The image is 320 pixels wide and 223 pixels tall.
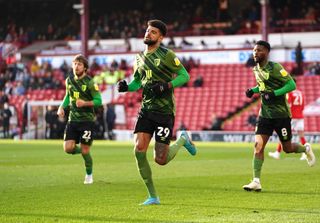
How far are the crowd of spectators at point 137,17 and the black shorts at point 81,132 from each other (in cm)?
3035

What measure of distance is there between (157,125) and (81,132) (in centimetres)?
423

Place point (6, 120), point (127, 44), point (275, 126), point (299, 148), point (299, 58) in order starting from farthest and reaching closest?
1. point (127, 44)
2. point (6, 120)
3. point (299, 58)
4. point (299, 148)
5. point (275, 126)

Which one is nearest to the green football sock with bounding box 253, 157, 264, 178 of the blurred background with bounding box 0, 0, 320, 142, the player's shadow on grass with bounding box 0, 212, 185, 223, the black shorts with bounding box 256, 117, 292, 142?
the black shorts with bounding box 256, 117, 292, 142

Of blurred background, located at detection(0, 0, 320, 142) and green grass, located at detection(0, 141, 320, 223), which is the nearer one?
green grass, located at detection(0, 141, 320, 223)

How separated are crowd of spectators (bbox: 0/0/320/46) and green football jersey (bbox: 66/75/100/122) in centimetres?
3031

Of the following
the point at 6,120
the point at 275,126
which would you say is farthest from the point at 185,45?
the point at 275,126

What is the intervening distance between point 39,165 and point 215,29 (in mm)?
28709

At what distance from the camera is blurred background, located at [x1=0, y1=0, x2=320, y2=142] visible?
41125 mm

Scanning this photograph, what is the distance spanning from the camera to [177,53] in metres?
46.0

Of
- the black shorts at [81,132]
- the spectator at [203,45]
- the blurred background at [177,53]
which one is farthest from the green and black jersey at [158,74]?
the spectator at [203,45]

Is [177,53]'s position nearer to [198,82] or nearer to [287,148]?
[198,82]

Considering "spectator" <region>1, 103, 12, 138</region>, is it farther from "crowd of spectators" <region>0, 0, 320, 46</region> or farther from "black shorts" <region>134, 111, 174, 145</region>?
"black shorts" <region>134, 111, 174, 145</region>

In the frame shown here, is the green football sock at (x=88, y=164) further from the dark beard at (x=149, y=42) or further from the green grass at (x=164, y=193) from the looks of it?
the dark beard at (x=149, y=42)

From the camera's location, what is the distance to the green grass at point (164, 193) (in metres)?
10.2
